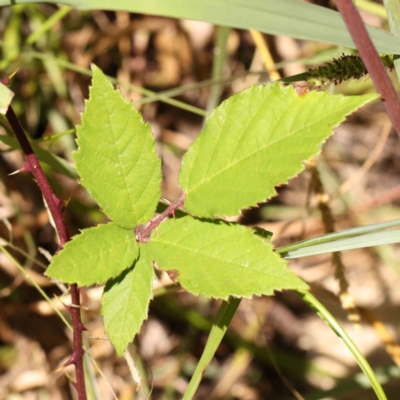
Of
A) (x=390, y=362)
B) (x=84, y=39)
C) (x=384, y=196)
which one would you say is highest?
(x=84, y=39)

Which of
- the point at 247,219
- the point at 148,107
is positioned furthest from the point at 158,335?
the point at 148,107

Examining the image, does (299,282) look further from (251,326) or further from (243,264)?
(251,326)

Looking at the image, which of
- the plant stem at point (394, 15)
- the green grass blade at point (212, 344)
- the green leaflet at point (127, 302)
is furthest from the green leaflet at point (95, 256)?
the plant stem at point (394, 15)

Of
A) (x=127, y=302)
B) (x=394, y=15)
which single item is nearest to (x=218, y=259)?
(x=127, y=302)

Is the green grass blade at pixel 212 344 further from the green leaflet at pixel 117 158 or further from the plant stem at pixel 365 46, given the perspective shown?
the plant stem at pixel 365 46

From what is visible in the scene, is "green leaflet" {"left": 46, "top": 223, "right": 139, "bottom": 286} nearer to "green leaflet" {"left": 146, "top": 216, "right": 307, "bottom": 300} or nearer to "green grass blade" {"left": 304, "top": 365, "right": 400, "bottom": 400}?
"green leaflet" {"left": 146, "top": 216, "right": 307, "bottom": 300}

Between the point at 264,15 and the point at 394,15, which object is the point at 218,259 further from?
the point at 394,15
